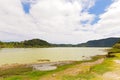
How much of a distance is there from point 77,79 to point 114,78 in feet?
16.3

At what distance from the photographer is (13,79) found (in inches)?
1046

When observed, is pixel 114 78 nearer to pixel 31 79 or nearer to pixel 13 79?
pixel 31 79

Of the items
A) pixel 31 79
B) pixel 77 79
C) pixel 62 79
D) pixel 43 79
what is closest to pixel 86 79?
pixel 77 79

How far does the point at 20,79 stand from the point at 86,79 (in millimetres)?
9876

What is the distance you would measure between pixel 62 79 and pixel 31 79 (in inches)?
189

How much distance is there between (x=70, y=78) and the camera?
81.6ft

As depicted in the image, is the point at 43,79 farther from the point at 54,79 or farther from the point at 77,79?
the point at 77,79

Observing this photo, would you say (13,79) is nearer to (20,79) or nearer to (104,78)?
(20,79)

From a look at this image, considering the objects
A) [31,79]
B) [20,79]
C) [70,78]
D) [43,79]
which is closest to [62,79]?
[70,78]

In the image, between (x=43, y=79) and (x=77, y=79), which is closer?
(x=77, y=79)

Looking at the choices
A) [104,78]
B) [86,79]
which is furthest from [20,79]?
[104,78]

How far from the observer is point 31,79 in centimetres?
2638

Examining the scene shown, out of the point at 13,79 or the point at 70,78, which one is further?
the point at 13,79

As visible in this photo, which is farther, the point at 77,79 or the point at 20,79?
the point at 20,79
